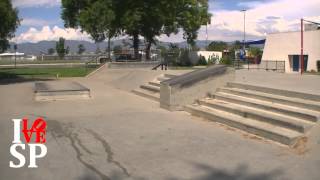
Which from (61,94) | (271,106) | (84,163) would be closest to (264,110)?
(271,106)

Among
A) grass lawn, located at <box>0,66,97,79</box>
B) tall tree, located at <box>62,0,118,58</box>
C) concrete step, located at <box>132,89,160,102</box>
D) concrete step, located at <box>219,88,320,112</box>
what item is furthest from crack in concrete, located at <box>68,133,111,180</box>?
tall tree, located at <box>62,0,118,58</box>

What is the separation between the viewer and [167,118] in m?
12.4

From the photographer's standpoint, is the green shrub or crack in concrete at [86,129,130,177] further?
the green shrub

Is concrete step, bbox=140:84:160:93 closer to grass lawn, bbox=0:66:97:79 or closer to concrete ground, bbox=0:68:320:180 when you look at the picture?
concrete ground, bbox=0:68:320:180

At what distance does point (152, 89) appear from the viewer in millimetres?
18141

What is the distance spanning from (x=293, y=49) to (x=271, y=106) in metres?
35.5

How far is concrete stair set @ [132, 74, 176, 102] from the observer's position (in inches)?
675

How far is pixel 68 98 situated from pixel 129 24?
2406cm

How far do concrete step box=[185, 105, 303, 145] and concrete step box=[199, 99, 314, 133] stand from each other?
9cm

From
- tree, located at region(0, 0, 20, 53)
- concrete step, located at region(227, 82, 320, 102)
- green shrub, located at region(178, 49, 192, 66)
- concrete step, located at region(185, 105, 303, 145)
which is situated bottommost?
concrete step, located at region(185, 105, 303, 145)

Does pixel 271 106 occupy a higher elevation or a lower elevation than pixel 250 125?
higher

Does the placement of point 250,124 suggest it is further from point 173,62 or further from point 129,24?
point 173,62

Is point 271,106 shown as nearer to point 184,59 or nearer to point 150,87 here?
point 150,87

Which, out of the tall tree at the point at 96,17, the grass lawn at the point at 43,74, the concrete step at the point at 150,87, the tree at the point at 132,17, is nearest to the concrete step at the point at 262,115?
the concrete step at the point at 150,87
